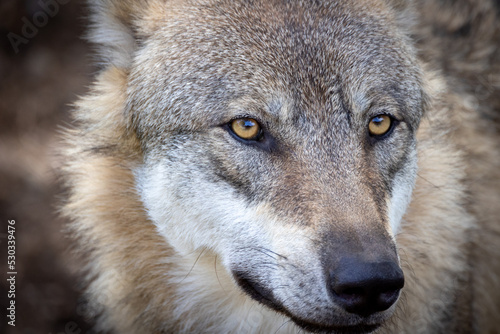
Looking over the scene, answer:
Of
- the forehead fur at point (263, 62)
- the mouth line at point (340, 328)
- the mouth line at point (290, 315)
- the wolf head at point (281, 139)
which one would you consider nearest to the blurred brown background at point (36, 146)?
the forehead fur at point (263, 62)

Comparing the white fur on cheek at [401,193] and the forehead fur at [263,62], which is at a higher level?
the forehead fur at [263,62]

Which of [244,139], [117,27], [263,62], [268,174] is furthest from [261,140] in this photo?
[117,27]

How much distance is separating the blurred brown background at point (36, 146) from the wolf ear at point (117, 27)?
246 cm

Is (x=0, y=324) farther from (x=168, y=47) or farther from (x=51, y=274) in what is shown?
(x=168, y=47)

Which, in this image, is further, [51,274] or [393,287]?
[51,274]

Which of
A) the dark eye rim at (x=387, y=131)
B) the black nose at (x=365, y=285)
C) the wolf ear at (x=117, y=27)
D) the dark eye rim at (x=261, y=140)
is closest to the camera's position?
the black nose at (x=365, y=285)

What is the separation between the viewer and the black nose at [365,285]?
8.87 ft

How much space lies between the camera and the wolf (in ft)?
9.94

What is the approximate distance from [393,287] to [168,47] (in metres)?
2.11

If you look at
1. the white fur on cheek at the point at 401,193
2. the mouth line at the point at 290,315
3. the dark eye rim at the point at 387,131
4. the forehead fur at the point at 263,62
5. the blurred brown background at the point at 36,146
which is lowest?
the blurred brown background at the point at 36,146

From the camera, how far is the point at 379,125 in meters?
3.57

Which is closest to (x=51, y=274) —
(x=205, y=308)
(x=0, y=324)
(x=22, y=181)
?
(x=0, y=324)

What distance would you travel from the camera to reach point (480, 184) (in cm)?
497

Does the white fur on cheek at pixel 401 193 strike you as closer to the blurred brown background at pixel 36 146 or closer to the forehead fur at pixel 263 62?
the forehead fur at pixel 263 62
